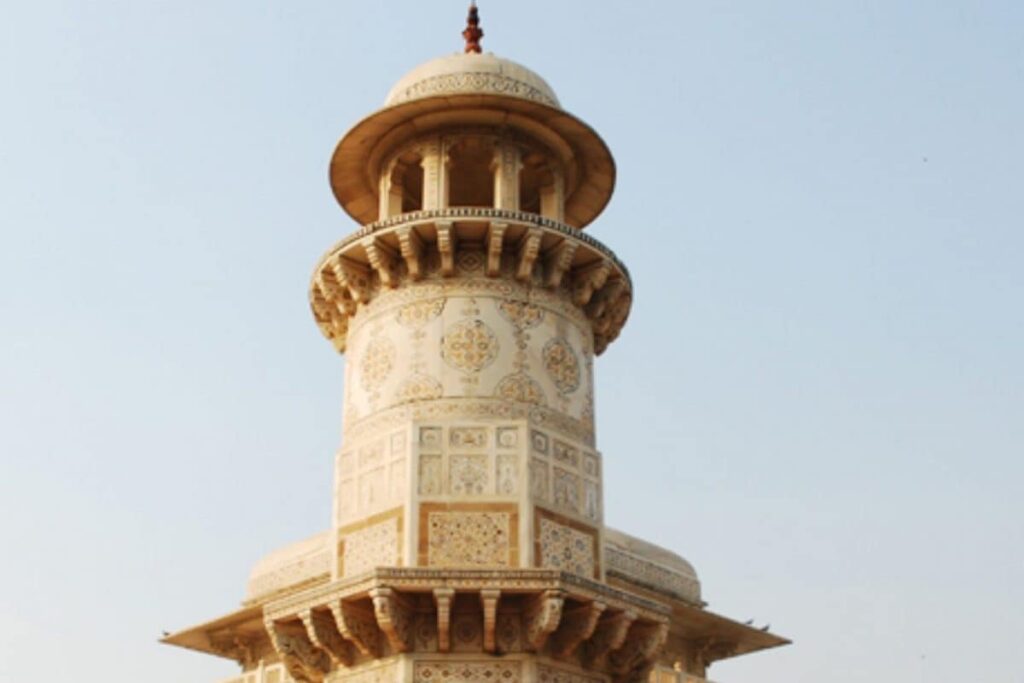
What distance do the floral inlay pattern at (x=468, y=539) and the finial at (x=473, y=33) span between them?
8.60m

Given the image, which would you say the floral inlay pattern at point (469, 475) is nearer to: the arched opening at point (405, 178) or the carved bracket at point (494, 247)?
the carved bracket at point (494, 247)

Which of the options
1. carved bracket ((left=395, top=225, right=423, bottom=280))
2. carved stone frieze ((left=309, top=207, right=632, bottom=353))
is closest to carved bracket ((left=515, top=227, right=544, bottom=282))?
carved stone frieze ((left=309, top=207, right=632, bottom=353))

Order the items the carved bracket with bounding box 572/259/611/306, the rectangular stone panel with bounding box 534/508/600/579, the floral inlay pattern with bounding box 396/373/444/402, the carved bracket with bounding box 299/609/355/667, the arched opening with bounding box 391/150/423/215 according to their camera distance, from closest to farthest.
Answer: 1. the carved bracket with bounding box 299/609/355/667
2. the rectangular stone panel with bounding box 534/508/600/579
3. the floral inlay pattern with bounding box 396/373/444/402
4. the carved bracket with bounding box 572/259/611/306
5. the arched opening with bounding box 391/150/423/215

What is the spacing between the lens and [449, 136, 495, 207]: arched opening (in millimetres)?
21828

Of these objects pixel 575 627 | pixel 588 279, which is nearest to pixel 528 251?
pixel 588 279

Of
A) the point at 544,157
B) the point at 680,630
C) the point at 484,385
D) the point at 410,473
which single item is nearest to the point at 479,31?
the point at 544,157

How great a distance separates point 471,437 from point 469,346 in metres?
1.48

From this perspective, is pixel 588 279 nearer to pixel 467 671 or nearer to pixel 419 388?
pixel 419 388

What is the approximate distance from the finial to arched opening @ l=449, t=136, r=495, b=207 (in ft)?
6.55

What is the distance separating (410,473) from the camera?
18.9 metres

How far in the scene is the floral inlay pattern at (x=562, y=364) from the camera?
66.9 feet

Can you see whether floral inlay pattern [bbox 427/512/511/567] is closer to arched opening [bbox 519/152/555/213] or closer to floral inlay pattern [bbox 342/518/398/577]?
floral inlay pattern [bbox 342/518/398/577]

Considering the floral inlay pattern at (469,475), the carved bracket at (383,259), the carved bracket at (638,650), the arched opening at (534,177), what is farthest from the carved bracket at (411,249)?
the carved bracket at (638,650)

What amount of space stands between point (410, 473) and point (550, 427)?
2.18m
